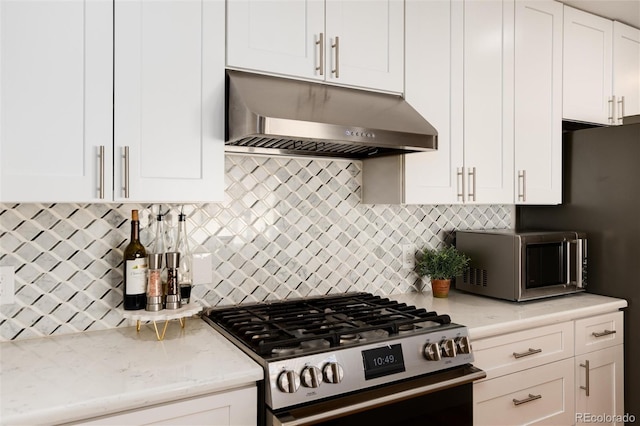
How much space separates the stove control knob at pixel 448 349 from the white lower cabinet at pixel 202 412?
2.31 ft

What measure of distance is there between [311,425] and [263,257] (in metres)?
0.89

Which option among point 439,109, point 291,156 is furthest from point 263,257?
point 439,109

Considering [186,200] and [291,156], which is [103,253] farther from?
[291,156]

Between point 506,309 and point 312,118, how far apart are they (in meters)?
1.32

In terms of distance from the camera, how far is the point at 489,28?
2303 mm

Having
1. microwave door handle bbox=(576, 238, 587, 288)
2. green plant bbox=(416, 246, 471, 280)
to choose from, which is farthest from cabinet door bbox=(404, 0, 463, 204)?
microwave door handle bbox=(576, 238, 587, 288)

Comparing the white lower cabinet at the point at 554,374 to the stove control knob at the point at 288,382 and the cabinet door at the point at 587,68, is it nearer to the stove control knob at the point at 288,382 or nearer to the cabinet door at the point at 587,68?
the stove control knob at the point at 288,382

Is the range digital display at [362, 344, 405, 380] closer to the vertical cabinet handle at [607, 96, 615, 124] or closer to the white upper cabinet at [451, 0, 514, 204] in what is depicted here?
the white upper cabinet at [451, 0, 514, 204]

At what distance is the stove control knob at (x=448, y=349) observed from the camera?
167 cm

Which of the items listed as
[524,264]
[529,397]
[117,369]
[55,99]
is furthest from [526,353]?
[55,99]

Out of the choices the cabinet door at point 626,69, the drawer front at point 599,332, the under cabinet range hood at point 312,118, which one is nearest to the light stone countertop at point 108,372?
the under cabinet range hood at point 312,118

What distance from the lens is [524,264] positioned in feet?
7.48

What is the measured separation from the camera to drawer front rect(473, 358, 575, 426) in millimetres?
1875

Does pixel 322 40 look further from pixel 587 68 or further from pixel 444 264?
pixel 587 68
